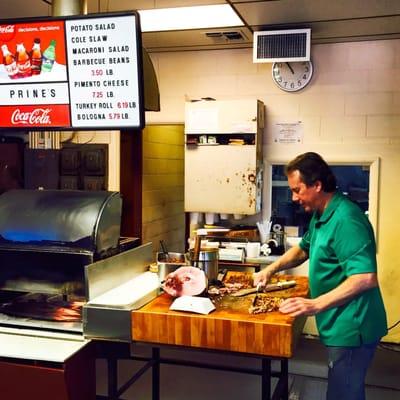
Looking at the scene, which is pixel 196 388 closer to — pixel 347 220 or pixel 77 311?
pixel 77 311

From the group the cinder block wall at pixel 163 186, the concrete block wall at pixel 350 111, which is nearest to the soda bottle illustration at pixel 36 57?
the concrete block wall at pixel 350 111

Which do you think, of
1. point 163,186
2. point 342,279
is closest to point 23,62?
point 342,279

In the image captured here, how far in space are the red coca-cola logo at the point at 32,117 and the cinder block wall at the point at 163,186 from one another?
9.81 feet

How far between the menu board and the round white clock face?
107 inches

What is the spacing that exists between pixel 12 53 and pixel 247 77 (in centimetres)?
281

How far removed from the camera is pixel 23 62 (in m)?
2.70

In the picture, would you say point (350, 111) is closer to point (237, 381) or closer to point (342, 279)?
point (237, 381)

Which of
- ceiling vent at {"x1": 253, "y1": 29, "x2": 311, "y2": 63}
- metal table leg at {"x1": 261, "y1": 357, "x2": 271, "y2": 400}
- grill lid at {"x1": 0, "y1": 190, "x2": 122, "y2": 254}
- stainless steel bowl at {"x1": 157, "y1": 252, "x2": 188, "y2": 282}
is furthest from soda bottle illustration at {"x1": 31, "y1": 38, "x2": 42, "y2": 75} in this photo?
ceiling vent at {"x1": 253, "y1": 29, "x2": 311, "y2": 63}

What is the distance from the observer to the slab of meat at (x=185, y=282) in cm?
253

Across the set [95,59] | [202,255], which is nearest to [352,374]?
[202,255]

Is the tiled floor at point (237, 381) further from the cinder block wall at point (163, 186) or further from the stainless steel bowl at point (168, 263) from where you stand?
the cinder block wall at point (163, 186)

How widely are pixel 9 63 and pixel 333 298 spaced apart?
1.96m

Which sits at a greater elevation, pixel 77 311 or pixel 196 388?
pixel 77 311

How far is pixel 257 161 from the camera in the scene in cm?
485
